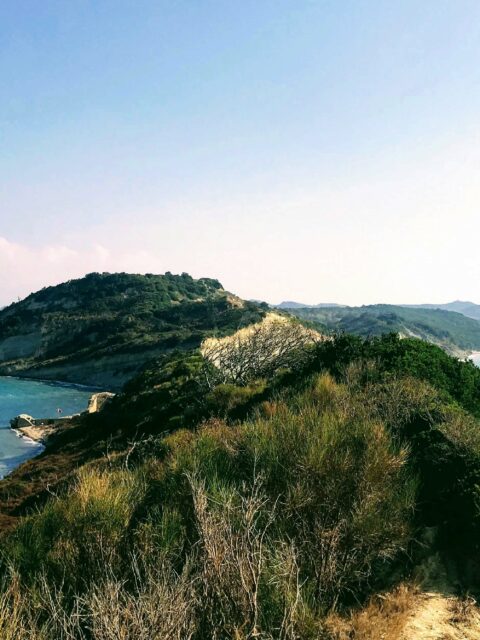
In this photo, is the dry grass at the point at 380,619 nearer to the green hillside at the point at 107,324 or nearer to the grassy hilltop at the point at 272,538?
the grassy hilltop at the point at 272,538

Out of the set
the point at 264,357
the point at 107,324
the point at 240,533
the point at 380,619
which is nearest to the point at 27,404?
the point at 107,324

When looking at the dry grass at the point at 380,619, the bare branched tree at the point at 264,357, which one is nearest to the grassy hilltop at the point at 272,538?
the dry grass at the point at 380,619

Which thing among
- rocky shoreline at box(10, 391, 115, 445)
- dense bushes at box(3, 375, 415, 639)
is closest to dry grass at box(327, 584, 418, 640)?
dense bushes at box(3, 375, 415, 639)

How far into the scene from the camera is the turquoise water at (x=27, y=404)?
159 ft

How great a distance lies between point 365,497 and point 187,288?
6647 inches

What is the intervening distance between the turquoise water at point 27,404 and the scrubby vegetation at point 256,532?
37.6 m

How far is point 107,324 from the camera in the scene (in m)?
124

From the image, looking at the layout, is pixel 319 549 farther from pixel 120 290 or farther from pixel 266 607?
pixel 120 290

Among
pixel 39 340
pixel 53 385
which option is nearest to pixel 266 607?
pixel 53 385

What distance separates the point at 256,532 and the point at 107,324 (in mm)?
121798

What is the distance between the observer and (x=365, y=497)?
863cm

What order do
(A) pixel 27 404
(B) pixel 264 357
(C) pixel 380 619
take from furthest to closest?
(A) pixel 27 404
(B) pixel 264 357
(C) pixel 380 619

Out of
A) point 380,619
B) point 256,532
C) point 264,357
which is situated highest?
point 264,357

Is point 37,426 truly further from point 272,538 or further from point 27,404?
point 272,538
